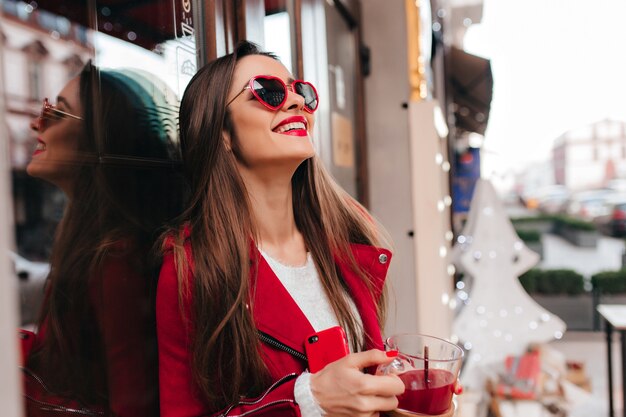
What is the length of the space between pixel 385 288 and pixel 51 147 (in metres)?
1.02

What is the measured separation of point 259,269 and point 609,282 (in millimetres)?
7641

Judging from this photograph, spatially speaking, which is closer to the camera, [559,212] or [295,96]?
[295,96]

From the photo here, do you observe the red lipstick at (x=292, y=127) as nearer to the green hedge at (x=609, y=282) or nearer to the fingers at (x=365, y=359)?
the fingers at (x=365, y=359)

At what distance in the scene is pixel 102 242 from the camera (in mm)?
1030

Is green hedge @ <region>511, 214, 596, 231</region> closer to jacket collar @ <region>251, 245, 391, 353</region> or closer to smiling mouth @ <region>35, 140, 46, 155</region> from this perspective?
jacket collar @ <region>251, 245, 391, 353</region>

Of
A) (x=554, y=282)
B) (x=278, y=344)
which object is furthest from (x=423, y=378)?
(x=554, y=282)

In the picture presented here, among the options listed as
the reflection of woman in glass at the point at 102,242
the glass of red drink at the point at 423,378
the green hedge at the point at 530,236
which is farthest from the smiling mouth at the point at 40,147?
the green hedge at the point at 530,236

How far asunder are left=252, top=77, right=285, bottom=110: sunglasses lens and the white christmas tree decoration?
4440 mm

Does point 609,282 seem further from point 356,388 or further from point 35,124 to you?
point 35,124

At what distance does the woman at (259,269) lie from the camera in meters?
1.07

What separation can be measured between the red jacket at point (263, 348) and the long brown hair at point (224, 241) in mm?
24

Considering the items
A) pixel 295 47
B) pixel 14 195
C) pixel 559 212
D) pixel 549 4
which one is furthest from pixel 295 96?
pixel 559 212

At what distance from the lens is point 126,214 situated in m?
1.13

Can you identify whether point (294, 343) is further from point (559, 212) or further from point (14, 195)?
point (559, 212)
